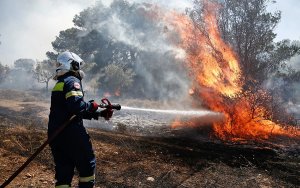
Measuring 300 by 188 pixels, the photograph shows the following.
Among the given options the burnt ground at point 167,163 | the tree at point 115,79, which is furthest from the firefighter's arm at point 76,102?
the tree at point 115,79

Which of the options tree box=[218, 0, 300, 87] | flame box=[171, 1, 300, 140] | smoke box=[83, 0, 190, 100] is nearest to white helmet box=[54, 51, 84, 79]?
flame box=[171, 1, 300, 140]

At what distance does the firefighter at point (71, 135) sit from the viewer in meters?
4.39

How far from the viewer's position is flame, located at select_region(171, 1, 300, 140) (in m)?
14.2

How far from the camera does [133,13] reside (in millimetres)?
51688

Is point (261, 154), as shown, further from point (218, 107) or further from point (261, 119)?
point (218, 107)

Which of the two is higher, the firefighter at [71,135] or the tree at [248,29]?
the tree at [248,29]

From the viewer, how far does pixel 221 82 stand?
16.0 m

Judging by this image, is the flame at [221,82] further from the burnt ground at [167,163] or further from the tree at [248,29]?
the burnt ground at [167,163]

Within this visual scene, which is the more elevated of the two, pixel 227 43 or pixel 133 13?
pixel 133 13

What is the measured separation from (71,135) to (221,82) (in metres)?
12.7

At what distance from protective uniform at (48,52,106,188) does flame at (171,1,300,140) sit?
9.49m

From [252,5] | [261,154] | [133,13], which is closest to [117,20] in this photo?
[133,13]

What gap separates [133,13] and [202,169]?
47.2m

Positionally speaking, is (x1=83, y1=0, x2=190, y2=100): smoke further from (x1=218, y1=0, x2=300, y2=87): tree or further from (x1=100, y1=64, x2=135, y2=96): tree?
(x1=218, y1=0, x2=300, y2=87): tree
